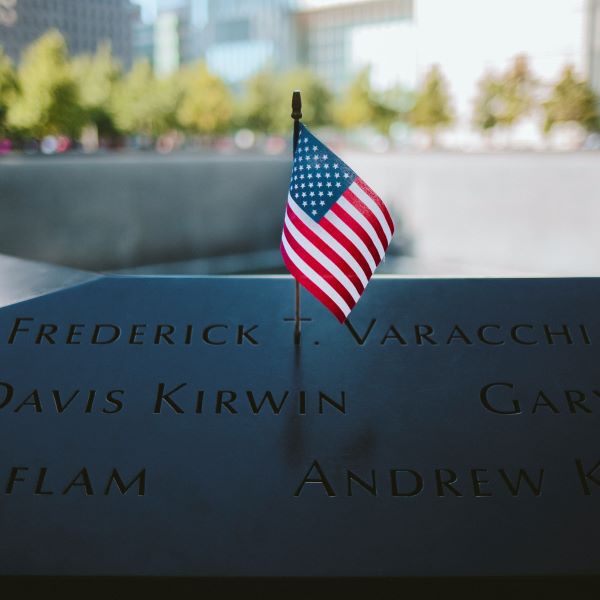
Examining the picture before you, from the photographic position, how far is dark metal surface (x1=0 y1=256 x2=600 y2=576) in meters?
3.04

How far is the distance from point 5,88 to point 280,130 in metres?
26.0

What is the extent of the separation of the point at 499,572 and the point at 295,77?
50.1 m

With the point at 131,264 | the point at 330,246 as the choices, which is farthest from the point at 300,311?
the point at 131,264

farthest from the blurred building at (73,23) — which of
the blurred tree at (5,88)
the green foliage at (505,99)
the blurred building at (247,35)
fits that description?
the blurred building at (247,35)

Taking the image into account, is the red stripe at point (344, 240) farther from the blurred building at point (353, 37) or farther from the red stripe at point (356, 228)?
the blurred building at point (353, 37)

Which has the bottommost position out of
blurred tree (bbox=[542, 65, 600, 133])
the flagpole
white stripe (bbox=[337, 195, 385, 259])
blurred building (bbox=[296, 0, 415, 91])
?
white stripe (bbox=[337, 195, 385, 259])

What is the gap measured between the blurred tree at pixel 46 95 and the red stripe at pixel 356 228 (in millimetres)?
27779

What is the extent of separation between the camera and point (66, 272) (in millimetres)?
5172

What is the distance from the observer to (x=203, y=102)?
1709 inches

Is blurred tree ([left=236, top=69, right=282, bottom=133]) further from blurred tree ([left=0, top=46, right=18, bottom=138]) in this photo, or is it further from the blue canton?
the blue canton

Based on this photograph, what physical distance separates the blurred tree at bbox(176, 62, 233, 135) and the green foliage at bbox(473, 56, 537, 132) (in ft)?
51.5

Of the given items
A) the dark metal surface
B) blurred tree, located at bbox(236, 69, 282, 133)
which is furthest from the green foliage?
the dark metal surface

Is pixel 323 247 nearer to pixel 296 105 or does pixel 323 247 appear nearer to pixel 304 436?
pixel 296 105

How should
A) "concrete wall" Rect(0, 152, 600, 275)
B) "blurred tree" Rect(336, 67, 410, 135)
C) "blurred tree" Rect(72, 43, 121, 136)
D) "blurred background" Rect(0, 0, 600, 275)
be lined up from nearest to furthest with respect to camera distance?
"concrete wall" Rect(0, 152, 600, 275), "blurred background" Rect(0, 0, 600, 275), "blurred tree" Rect(72, 43, 121, 136), "blurred tree" Rect(336, 67, 410, 135)
